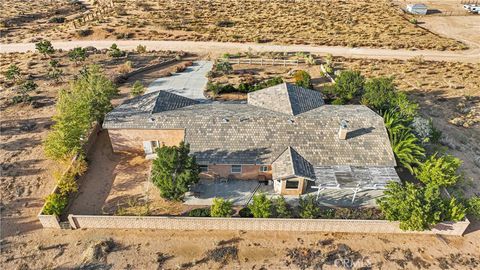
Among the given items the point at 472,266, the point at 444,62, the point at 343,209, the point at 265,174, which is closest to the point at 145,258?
the point at 265,174

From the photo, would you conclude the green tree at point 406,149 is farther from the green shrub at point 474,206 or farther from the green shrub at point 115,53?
the green shrub at point 115,53

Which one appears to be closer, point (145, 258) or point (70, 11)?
point (145, 258)

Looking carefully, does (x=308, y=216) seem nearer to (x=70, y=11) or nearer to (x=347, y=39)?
(x=347, y=39)

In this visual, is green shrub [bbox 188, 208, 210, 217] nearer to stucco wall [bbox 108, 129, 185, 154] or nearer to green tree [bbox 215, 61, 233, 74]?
stucco wall [bbox 108, 129, 185, 154]

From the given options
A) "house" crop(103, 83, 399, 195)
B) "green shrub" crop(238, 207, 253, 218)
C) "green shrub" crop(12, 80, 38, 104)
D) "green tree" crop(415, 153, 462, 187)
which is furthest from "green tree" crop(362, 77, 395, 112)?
"green shrub" crop(12, 80, 38, 104)

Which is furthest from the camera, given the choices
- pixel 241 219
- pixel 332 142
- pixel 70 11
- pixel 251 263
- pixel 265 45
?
pixel 70 11

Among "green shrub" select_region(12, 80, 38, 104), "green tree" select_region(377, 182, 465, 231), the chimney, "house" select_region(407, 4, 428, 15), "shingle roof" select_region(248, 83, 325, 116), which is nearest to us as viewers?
"green tree" select_region(377, 182, 465, 231)

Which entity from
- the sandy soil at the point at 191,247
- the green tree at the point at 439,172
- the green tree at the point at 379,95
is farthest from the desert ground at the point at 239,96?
the green tree at the point at 379,95
